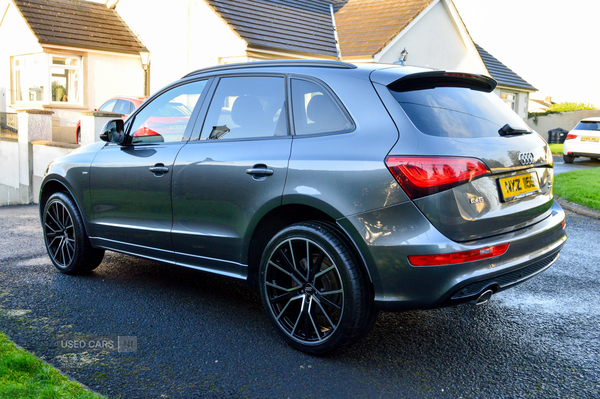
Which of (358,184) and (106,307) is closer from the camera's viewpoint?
(358,184)

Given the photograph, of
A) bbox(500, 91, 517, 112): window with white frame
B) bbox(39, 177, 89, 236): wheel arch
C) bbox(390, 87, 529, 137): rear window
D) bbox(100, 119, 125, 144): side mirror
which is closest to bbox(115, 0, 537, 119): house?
bbox(500, 91, 517, 112): window with white frame

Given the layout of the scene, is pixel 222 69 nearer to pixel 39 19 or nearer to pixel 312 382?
pixel 312 382

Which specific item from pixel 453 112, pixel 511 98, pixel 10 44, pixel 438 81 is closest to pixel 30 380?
pixel 453 112

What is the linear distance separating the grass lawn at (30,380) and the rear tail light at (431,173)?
6.52ft

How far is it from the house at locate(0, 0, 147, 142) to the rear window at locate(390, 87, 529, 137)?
19617mm

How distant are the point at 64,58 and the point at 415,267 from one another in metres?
22.0

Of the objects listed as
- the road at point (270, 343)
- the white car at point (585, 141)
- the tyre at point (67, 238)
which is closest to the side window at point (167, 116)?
the tyre at point (67, 238)

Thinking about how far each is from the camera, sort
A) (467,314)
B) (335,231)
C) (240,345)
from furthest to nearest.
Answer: (467,314)
(240,345)
(335,231)

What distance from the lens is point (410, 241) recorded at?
9.97 feet

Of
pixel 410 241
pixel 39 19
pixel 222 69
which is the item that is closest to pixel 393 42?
pixel 39 19

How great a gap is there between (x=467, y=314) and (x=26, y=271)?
13.7 feet

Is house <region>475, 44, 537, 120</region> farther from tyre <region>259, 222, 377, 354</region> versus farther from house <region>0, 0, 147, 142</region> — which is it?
tyre <region>259, 222, 377, 354</region>

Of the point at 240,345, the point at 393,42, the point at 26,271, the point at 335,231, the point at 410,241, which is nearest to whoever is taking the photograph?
the point at 410,241

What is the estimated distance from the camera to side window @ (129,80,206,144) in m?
4.39
